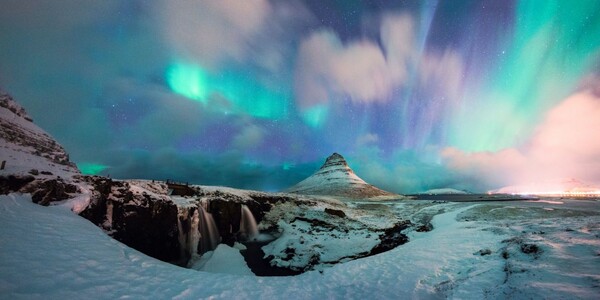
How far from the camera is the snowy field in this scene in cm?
766

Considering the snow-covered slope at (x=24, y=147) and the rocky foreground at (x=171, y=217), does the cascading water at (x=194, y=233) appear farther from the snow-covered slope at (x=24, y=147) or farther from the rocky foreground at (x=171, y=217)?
the snow-covered slope at (x=24, y=147)

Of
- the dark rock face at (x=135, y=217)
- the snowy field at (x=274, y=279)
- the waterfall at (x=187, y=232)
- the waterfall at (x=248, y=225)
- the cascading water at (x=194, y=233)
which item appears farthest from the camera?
the waterfall at (x=248, y=225)

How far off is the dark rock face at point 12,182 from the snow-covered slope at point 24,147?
338mm

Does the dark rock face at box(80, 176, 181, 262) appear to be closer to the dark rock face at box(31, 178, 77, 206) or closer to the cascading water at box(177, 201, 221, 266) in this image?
the cascading water at box(177, 201, 221, 266)

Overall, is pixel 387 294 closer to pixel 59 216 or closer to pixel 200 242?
pixel 59 216

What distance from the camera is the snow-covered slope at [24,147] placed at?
58.5 ft

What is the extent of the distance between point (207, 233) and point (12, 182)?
62.1 feet

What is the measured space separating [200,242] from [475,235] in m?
27.2

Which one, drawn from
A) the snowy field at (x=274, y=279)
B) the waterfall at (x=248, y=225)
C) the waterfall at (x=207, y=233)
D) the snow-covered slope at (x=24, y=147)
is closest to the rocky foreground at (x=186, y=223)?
the waterfall at (x=207, y=233)

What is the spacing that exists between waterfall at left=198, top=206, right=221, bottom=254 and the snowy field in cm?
1613

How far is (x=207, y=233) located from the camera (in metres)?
30.4

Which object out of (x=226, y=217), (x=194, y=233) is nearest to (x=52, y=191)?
(x=194, y=233)

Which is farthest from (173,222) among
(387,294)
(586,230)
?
(586,230)

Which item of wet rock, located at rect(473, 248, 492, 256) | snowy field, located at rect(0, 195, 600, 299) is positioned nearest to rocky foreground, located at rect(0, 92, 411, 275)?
snowy field, located at rect(0, 195, 600, 299)
